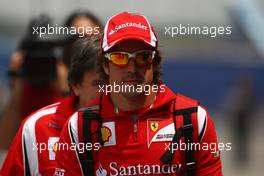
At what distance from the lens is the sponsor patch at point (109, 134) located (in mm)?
4327

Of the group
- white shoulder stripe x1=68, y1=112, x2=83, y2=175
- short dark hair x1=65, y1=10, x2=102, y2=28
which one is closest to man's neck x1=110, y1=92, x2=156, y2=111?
white shoulder stripe x1=68, y1=112, x2=83, y2=175

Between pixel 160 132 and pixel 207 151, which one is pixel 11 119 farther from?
pixel 207 151

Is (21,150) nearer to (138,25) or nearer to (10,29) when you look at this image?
(138,25)

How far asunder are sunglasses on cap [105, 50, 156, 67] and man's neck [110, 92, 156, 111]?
0.15 m

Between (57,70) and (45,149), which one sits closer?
(45,149)

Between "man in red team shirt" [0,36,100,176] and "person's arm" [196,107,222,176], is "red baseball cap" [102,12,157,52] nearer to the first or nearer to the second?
"person's arm" [196,107,222,176]

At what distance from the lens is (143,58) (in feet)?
14.4

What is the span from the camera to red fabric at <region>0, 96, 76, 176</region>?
5078mm

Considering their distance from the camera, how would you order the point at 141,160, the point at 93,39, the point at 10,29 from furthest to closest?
the point at 10,29 → the point at 93,39 → the point at 141,160

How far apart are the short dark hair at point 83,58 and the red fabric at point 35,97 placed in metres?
1.43

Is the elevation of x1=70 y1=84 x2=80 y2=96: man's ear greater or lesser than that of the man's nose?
lesser

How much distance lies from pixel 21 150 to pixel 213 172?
1.22 m

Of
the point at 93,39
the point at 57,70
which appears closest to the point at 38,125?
the point at 93,39

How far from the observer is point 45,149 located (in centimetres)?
509
